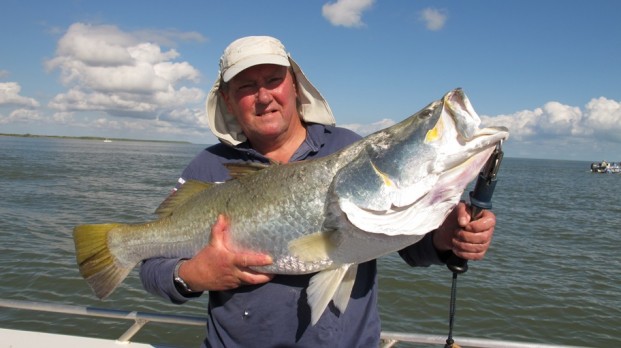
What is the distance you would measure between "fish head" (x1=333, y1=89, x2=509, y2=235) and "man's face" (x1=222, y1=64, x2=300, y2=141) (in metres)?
0.80

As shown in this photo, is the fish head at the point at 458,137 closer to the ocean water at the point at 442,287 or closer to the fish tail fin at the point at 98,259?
the fish tail fin at the point at 98,259

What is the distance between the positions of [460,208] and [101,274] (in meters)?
2.50

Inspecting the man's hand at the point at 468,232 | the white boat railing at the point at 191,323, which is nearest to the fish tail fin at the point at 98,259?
the white boat railing at the point at 191,323

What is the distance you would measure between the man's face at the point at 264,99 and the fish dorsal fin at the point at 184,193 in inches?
19.5

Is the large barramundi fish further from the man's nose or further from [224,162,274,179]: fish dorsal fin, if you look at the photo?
the man's nose

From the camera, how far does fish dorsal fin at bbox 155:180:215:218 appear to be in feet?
9.96

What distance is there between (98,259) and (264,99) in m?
1.66

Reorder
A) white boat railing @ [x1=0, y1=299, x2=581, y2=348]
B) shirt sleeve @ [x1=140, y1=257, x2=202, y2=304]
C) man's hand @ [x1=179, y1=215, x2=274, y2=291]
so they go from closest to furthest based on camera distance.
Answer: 1. man's hand @ [x1=179, y1=215, x2=274, y2=291]
2. shirt sleeve @ [x1=140, y1=257, x2=202, y2=304]
3. white boat railing @ [x1=0, y1=299, x2=581, y2=348]

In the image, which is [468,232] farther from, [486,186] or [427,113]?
[427,113]

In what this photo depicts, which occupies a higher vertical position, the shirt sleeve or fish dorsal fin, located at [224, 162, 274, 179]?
fish dorsal fin, located at [224, 162, 274, 179]

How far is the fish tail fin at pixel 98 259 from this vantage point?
3.21 meters

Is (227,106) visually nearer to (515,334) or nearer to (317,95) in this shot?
(317,95)

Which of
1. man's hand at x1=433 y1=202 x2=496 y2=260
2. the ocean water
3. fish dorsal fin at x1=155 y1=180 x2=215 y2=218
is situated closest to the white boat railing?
fish dorsal fin at x1=155 y1=180 x2=215 y2=218

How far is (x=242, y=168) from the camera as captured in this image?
288 centimetres
